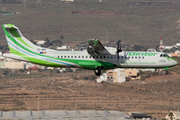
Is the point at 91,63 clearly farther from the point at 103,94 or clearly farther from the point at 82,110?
the point at 103,94

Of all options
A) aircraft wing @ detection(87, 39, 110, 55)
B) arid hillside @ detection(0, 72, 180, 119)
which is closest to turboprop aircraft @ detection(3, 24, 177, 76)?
aircraft wing @ detection(87, 39, 110, 55)

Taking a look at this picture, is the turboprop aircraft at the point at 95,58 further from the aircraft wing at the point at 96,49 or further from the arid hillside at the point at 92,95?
the arid hillside at the point at 92,95

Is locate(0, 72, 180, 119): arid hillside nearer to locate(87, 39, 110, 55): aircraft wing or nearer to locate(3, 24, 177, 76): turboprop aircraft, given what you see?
locate(3, 24, 177, 76): turboprop aircraft

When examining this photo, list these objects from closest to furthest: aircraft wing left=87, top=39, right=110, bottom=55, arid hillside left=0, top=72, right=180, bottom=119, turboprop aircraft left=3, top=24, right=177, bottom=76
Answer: aircraft wing left=87, top=39, right=110, bottom=55, turboprop aircraft left=3, top=24, right=177, bottom=76, arid hillside left=0, top=72, right=180, bottom=119

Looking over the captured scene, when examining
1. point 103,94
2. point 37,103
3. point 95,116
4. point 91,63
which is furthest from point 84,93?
point 91,63

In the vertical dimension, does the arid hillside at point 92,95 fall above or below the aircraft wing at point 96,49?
below

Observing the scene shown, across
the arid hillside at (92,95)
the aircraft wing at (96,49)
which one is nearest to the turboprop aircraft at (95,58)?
the aircraft wing at (96,49)

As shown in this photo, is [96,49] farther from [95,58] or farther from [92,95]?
[92,95]

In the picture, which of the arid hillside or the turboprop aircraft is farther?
the arid hillside

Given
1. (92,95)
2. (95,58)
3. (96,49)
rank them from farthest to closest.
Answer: (92,95) → (95,58) → (96,49)

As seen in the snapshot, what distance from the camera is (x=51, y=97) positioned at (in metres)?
99.4

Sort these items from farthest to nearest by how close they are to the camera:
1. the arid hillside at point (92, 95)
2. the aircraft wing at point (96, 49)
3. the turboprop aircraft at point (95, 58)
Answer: the arid hillside at point (92, 95)
the turboprop aircraft at point (95, 58)
the aircraft wing at point (96, 49)

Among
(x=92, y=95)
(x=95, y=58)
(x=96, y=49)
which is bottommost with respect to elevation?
(x=92, y=95)

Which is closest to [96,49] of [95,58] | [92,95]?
[95,58]
